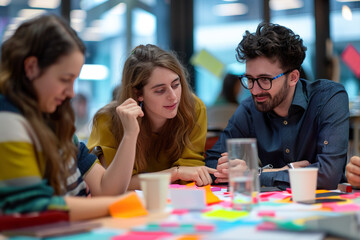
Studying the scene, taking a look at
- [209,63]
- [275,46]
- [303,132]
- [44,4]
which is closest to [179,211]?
[303,132]

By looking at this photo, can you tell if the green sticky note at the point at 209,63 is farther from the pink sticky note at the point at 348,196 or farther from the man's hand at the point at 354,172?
the pink sticky note at the point at 348,196

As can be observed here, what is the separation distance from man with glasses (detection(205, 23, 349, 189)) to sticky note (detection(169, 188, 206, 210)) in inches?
29.3

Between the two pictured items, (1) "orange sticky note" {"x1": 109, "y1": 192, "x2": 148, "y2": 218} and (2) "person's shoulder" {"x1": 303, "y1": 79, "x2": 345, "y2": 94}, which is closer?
(1) "orange sticky note" {"x1": 109, "y1": 192, "x2": 148, "y2": 218}

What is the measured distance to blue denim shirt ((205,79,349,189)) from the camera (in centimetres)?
185

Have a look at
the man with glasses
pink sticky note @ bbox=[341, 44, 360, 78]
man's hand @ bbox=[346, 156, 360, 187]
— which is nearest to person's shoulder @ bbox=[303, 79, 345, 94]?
the man with glasses

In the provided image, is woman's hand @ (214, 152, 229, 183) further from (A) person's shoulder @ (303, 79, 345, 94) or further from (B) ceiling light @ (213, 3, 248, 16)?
(B) ceiling light @ (213, 3, 248, 16)

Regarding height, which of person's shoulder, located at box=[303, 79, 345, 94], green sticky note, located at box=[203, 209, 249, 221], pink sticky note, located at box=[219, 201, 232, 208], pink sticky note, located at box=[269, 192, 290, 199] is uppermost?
person's shoulder, located at box=[303, 79, 345, 94]

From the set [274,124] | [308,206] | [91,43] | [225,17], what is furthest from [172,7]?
[308,206]

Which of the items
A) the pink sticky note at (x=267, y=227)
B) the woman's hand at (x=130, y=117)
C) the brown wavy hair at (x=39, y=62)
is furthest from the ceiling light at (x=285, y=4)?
the pink sticky note at (x=267, y=227)

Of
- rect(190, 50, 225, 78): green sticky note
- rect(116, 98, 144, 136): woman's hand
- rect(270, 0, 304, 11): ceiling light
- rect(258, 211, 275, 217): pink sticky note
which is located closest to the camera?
rect(258, 211, 275, 217): pink sticky note

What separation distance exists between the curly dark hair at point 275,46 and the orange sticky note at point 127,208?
47.5 inches

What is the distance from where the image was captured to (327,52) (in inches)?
215

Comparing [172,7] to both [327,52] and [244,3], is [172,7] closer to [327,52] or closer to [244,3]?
[244,3]

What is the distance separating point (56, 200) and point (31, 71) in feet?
1.19
